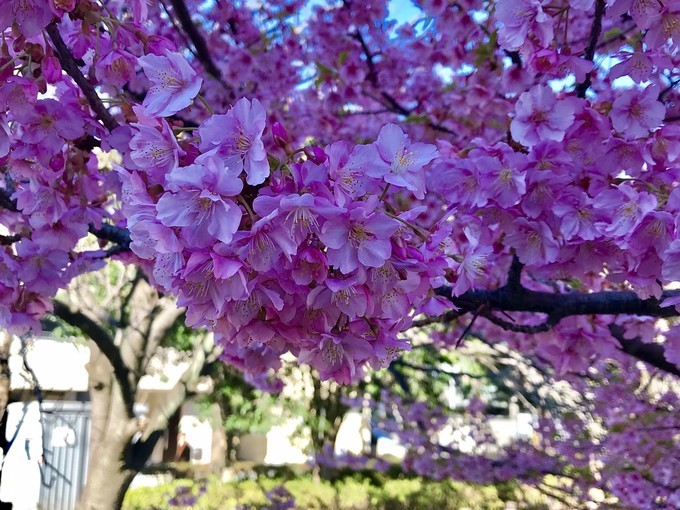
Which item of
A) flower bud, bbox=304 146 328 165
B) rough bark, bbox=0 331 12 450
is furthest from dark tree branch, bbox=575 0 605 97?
rough bark, bbox=0 331 12 450

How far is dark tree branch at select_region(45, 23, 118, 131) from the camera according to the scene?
114 cm

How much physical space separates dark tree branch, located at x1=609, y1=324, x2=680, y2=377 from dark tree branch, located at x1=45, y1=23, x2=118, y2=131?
188 cm

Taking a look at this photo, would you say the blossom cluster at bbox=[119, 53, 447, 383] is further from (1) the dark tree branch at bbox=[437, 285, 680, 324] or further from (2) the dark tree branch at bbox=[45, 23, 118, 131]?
(1) the dark tree branch at bbox=[437, 285, 680, 324]

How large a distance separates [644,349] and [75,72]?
2131mm

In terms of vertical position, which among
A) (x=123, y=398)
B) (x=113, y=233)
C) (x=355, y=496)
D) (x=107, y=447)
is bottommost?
(x=355, y=496)

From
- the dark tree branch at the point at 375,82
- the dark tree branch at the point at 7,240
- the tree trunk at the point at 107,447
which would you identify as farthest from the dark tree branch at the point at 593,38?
the tree trunk at the point at 107,447

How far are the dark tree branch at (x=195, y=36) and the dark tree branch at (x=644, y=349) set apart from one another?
2.42 metres

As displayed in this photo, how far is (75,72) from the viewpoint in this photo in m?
1.18

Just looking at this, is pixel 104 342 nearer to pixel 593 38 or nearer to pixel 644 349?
pixel 644 349

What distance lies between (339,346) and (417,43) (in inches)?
123

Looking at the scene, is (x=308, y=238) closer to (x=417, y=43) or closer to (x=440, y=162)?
(x=440, y=162)

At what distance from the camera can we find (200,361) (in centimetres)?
456

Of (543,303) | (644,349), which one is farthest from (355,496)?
(543,303)

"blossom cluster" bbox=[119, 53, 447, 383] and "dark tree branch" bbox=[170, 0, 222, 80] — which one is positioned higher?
"dark tree branch" bbox=[170, 0, 222, 80]
